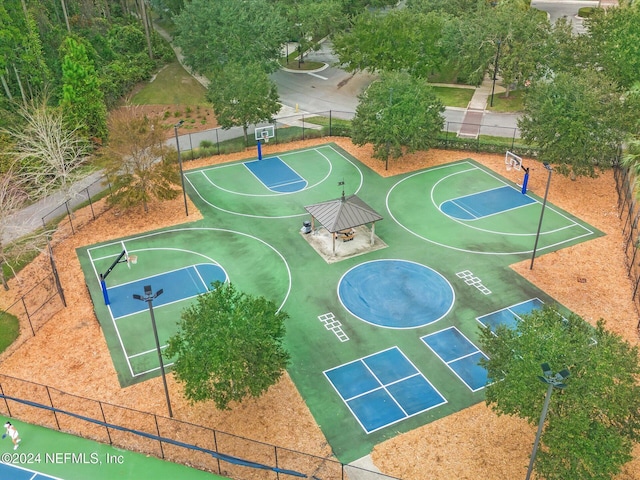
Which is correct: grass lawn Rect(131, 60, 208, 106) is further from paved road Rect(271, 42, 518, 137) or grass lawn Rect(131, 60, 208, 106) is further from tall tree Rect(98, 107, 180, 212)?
tall tree Rect(98, 107, 180, 212)

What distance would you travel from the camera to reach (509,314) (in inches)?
1358

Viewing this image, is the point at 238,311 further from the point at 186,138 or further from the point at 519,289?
the point at 186,138

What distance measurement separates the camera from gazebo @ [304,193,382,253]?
3872cm

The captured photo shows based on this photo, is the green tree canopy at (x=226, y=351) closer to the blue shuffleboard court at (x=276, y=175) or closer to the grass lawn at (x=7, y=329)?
the grass lawn at (x=7, y=329)

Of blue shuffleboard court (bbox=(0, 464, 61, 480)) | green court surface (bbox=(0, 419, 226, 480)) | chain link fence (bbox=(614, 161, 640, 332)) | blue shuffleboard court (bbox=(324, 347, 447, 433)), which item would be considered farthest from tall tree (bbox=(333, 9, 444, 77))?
blue shuffleboard court (bbox=(0, 464, 61, 480))

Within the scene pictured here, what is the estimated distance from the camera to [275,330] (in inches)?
1057

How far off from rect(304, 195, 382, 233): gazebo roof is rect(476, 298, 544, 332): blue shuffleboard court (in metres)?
9.43

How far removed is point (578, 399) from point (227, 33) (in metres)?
51.4

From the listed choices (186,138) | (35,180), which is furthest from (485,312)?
(186,138)

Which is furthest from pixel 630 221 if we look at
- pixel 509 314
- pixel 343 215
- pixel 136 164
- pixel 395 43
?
pixel 136 164

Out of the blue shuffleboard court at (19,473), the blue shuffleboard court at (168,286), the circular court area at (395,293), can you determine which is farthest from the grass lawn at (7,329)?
the circular court area at (395,293)

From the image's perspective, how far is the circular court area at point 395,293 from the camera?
34.5 metres

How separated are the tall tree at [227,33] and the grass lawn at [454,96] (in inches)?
723

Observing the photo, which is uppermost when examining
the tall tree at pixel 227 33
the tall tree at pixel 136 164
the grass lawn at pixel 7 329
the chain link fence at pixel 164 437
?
the tall tree at pixel 227 33
